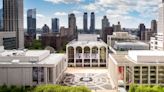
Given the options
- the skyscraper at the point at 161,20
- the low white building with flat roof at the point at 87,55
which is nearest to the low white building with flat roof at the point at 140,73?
A: the low white building with flat roof at the point at 87,55

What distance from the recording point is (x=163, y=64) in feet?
144

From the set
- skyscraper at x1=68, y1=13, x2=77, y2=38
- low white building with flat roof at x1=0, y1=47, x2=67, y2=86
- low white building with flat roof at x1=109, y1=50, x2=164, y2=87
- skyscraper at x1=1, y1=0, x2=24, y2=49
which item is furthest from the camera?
skyscraper at x1=68, y1=13, x2=77, y2=38

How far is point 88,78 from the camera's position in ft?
182

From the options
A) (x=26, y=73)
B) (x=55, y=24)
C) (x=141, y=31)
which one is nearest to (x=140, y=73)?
(x=26, y=73)

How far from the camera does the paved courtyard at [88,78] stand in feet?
161

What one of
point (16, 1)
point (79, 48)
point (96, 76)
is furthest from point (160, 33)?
point (16, 1)

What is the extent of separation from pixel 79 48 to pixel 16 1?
1562 inches

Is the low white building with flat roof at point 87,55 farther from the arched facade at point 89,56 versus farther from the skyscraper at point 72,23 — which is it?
the skyscraper at point 72,23

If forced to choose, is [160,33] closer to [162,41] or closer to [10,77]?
[162,41]

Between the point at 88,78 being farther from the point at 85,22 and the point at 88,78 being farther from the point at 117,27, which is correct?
the point at 85,22

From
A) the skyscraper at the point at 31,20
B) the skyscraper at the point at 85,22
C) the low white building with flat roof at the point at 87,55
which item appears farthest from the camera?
the skyscraper at the point at 85,22

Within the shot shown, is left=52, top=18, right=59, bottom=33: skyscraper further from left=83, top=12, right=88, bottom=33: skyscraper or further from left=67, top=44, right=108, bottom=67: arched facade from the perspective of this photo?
left=67, top=44, right=108, bottom=67: arched facade

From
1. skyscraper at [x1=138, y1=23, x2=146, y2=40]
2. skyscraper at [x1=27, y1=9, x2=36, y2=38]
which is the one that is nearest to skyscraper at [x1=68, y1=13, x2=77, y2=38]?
skyscraper at [x1=27, y1=9, x2=36, y2=38]

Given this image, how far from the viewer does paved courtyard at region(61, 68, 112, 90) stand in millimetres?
49000
